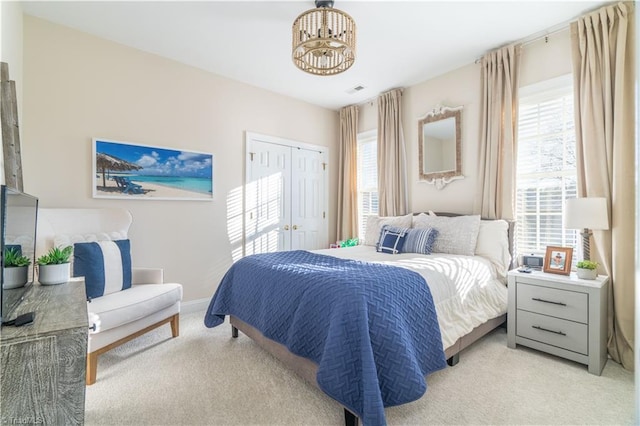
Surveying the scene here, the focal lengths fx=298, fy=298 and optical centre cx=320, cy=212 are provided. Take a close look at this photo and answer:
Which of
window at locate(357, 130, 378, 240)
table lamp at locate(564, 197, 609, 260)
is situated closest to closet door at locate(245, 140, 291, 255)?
window at locate(357, 130, 378, 240)

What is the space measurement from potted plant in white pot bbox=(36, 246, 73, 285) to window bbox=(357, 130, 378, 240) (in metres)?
3.51

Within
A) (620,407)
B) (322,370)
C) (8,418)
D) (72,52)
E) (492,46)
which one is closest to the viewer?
(8,418)

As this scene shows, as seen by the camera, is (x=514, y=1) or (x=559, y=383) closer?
(x=559, y=383)

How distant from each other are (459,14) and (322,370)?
2.84 meters

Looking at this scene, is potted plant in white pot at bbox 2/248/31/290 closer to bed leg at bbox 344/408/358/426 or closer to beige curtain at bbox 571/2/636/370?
bed leg at bbox 344/408/358/426

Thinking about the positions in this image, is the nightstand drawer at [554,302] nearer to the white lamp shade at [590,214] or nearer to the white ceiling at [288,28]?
the white lamp shade at [590,214]

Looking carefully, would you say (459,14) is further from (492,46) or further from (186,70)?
(186,70)

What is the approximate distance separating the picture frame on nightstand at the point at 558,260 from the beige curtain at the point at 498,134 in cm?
55

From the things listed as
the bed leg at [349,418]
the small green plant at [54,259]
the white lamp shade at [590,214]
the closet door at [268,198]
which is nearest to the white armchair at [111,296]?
the small green plant at [54,259]

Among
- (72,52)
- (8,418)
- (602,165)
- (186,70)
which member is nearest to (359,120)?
(186,70)

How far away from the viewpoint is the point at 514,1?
2.29 meters

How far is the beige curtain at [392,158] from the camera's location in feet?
12.8

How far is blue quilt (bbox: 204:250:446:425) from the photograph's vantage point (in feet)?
4.69

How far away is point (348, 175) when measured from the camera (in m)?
4.64
